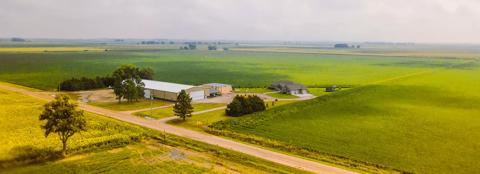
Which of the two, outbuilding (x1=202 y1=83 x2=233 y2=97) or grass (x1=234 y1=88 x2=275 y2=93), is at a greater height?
outbuilding (x1=202 y1=83 x2=233 y2=97)

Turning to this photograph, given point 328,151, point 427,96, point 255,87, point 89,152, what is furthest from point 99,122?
point 427,96

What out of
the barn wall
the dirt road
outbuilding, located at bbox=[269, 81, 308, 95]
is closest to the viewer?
the dirt road

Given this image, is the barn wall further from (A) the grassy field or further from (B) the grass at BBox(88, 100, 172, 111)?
(A) the grassy field

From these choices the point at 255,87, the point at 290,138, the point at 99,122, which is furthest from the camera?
the point at 255,87

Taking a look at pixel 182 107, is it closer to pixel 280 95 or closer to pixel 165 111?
pixel 165 111

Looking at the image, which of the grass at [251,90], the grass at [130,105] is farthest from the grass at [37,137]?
the grass at [251,90]

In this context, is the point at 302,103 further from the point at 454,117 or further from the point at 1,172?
the point at 1,172

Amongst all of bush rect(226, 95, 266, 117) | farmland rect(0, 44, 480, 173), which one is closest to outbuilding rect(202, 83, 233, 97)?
farmland rect(0, 44, 480, 173)

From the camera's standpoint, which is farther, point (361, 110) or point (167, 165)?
point (361, 110)
